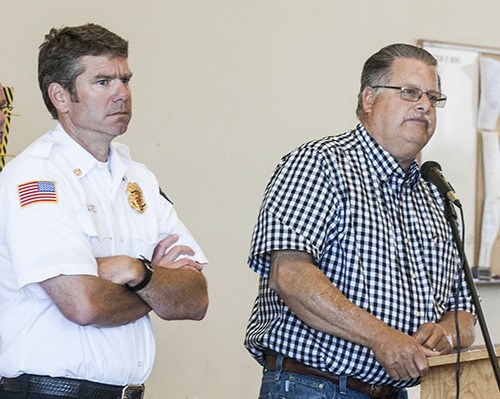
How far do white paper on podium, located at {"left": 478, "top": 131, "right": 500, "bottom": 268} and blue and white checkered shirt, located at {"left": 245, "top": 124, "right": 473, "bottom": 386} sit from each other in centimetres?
182

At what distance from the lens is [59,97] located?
2549 mm

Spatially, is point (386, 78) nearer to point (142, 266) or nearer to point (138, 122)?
point (142, 266)

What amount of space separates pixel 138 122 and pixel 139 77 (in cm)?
19

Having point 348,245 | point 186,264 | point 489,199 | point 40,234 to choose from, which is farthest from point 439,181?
point 489,199

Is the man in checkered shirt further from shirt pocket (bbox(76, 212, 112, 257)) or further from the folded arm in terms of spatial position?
shirt pocket (bbox(76, 212, 112, 257))

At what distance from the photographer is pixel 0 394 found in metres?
2.26

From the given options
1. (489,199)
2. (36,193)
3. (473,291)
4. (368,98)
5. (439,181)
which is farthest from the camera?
(489,199)

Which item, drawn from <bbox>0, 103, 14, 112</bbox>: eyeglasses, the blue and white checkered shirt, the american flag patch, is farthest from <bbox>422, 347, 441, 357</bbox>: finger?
<bbox>0, 103, 14, 112</bbox>: eyeglasses

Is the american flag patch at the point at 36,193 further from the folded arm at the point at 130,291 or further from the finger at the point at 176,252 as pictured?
the finger at the point at 176,252

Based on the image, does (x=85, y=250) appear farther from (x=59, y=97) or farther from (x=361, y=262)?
(x=361, y=262)

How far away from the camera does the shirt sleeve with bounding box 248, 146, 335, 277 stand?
8.17ft

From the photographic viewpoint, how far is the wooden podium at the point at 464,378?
2256 mm

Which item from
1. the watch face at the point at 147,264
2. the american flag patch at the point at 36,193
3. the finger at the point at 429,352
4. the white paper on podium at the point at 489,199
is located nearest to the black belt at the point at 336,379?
the finger at the point at 429,352

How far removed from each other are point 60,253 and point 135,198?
1.22ft
